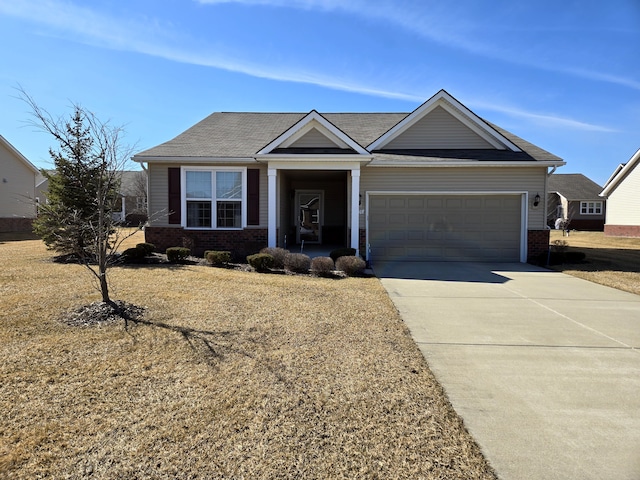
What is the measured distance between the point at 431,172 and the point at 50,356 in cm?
1155

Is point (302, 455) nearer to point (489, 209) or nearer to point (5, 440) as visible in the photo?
point (5, 440)

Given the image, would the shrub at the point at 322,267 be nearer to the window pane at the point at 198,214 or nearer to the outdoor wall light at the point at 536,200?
the window pane at the point at 198,214

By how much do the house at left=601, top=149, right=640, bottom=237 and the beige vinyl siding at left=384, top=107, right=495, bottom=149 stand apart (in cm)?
1934

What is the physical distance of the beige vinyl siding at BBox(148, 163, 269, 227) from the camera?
42.0 feet

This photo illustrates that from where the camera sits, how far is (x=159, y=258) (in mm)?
11883

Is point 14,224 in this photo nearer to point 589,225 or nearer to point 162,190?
point 162,190

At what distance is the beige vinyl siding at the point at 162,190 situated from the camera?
1280 centimetres

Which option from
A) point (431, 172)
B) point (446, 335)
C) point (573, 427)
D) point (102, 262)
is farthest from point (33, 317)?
point (431, 172)

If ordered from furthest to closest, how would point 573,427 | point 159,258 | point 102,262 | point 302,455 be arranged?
point 159,258 < point 102,262 < point 573,427 < point 302,455

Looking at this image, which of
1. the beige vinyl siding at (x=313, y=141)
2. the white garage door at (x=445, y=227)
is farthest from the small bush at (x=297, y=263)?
the beige vinyl siding at (x=313, y=141)

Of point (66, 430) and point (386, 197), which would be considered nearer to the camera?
point (66, 430)

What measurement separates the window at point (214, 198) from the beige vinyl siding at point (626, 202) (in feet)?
92.0

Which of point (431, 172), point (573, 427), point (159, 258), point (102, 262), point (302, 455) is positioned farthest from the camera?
point (431, 172)

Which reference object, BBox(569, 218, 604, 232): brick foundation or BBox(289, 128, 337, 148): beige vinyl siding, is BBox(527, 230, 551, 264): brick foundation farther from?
BBox(569, 218, 604, 232): brick foundation
